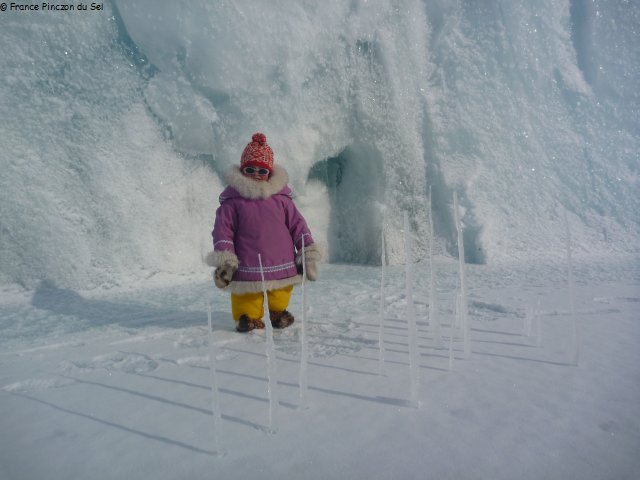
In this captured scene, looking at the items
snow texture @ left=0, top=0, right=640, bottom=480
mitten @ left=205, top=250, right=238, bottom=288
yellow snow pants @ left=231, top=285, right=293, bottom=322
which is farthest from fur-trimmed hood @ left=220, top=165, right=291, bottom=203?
snow texture @ left=0, top=0, right=640, bottom=480

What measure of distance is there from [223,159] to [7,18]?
1.67 meters

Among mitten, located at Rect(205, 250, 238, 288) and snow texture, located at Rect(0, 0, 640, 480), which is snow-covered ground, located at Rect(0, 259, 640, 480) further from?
mitten, located at Rect(205, 250, 238, 288)

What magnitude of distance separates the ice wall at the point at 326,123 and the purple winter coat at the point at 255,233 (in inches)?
64.2

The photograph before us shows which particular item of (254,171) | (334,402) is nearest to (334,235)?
(254,171)

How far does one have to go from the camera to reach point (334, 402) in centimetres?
90

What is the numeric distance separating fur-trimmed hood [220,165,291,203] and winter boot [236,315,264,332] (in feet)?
1.70

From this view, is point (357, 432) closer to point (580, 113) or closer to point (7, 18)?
point (7, 18)

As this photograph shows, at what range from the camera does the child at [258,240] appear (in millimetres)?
1681

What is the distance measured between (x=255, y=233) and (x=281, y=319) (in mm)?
384

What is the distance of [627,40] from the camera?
4297mm

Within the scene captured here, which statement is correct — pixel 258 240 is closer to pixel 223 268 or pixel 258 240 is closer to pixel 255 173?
pixel 223 268

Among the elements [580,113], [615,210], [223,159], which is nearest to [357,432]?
[223,159]

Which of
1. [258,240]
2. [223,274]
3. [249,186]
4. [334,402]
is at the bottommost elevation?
[334,402]

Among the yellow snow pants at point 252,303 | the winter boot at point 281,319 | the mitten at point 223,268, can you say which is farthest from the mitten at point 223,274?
the winter boot at point 281,319
